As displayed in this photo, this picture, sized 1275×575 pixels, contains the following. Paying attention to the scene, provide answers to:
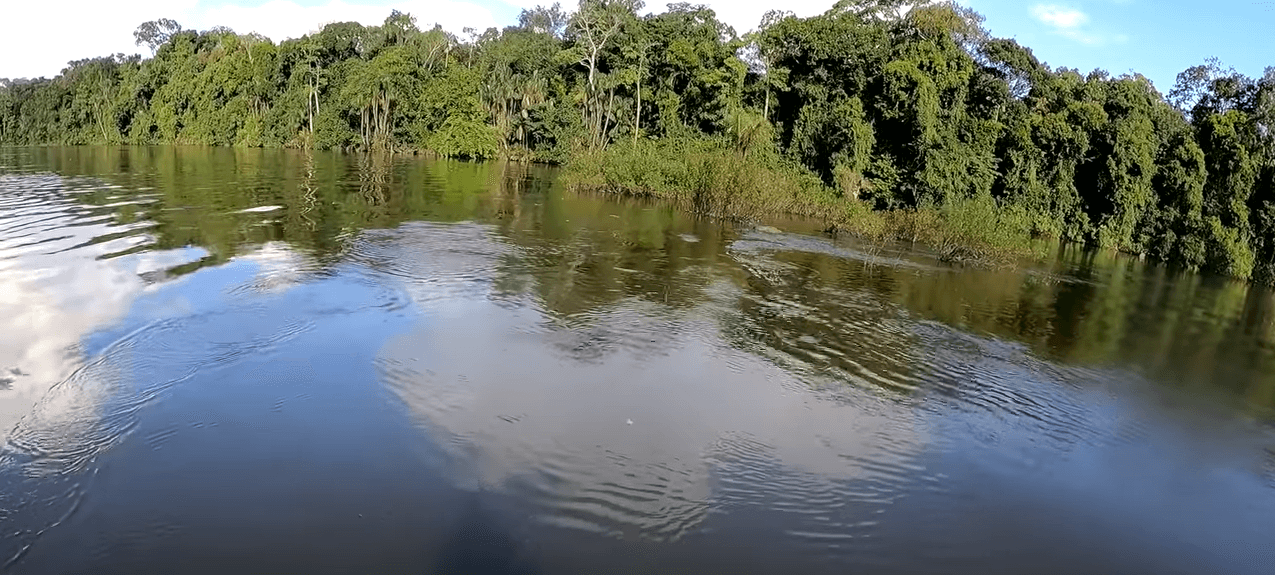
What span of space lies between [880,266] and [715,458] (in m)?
13.0

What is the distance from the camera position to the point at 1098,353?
1359 cm

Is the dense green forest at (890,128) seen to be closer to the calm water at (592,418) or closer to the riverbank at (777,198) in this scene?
the riverbank at (777,198)

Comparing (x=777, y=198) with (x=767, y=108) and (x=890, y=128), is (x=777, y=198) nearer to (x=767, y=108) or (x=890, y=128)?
(x=890, y=128)

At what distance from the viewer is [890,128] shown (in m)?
32.3

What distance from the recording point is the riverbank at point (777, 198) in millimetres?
21406

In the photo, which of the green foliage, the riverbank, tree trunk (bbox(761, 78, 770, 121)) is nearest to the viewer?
the riverbank

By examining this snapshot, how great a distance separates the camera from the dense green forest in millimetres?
27172

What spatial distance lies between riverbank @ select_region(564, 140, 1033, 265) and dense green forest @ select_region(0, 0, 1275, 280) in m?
0.10

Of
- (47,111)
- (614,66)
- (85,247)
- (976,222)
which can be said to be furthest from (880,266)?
(47,111)

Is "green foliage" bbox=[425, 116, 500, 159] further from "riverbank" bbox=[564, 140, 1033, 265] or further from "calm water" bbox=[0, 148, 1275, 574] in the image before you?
"calm water" bbox=[0, 148, 1275, 574]

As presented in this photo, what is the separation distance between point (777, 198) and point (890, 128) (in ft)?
26.0

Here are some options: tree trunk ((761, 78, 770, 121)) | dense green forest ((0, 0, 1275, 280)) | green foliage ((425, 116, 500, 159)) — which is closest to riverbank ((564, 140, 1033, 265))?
dense green forest ((0, 0, 1275, 280))

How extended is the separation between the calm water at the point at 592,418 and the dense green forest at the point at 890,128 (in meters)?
9.93

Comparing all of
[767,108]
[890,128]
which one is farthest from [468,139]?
[890,128]
